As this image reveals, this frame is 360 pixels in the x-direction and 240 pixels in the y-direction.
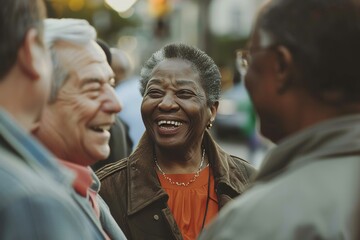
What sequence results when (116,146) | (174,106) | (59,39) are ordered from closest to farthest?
1. (59,39)
2. (174,106)
3. (116,146)

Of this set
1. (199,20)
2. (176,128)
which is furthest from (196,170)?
(199,20)

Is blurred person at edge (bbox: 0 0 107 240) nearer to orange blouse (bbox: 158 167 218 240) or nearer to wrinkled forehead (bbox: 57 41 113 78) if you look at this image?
wrinkled forehead (bbox: 57 41 113 78)

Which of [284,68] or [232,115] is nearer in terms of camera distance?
[284,68]

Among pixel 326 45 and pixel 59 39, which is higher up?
pixel 326 45

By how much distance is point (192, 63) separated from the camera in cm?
477

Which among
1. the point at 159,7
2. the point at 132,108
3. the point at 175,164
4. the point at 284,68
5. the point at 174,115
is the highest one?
the point at 284,68

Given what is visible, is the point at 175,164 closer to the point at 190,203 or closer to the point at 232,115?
the point at 190,203

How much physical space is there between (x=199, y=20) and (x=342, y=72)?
72.3 feet

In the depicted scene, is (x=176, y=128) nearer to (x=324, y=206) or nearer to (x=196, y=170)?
(x=196, y=170)

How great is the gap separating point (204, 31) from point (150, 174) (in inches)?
784

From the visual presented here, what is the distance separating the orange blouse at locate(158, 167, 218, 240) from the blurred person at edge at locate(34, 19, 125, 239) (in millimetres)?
1337

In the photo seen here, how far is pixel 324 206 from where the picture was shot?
2.27m

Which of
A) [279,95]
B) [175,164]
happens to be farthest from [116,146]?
[279,95]

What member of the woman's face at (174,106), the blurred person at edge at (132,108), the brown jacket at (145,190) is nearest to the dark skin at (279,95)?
the brown jacket at (145,190)
